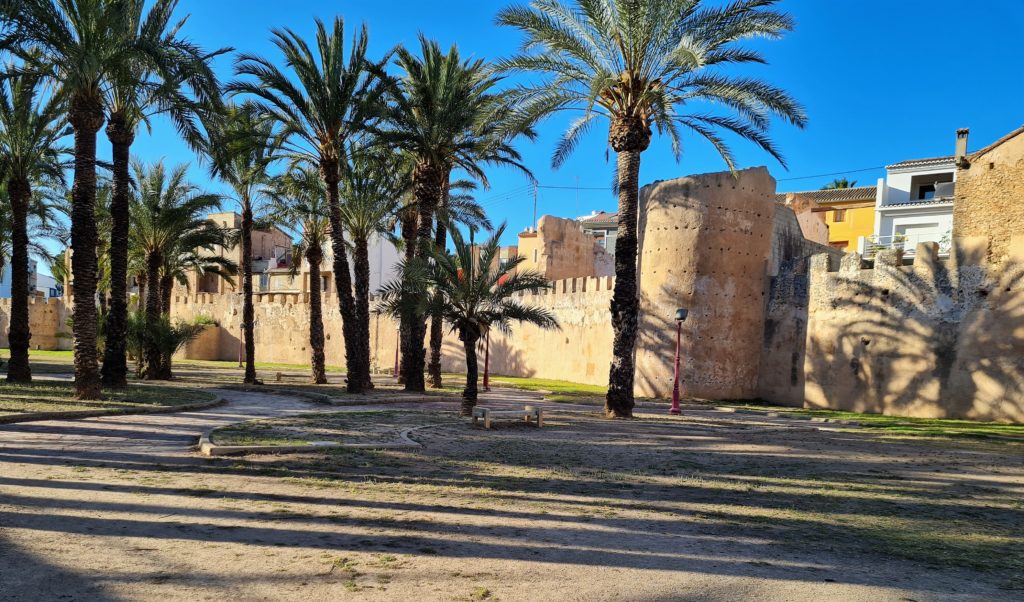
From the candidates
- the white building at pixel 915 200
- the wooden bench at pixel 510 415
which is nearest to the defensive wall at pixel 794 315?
the wooden bench at pixel 510 415

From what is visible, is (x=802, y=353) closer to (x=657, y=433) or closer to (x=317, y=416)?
(x=657, y=433)

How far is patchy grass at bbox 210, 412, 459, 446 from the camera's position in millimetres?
10414

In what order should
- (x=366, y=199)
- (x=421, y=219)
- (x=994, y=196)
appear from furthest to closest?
1. (x=366, y=199)
2. (x=421, y=219)
3. (x=994, y=196)

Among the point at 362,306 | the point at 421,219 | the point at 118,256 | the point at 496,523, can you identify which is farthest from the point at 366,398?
the point at 496,523

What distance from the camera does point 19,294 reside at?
18.6 metres

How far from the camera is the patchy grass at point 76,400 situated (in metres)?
12.9

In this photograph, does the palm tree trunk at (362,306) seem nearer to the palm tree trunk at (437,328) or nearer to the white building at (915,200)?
the palm tree trunk at (437,328)

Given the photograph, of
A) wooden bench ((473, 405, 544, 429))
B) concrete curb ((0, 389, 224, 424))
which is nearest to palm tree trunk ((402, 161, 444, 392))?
wooden bench ((473, 405, 544, 429))

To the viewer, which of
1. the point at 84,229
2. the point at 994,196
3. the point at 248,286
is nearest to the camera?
the point at 84,229

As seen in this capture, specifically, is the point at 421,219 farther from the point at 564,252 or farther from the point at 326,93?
the point at 564,252

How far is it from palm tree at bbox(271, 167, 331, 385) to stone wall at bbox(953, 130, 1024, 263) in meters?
17.5

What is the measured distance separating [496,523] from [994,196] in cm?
1686

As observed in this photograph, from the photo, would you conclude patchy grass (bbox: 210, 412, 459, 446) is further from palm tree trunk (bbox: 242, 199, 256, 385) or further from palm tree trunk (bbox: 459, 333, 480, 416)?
palm tree trunk (bbox: 242, 199, 256, 385)

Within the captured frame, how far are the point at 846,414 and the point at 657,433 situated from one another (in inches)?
318
